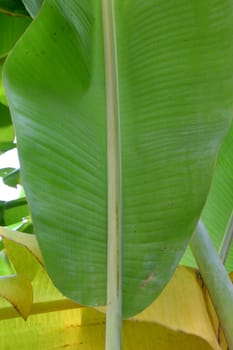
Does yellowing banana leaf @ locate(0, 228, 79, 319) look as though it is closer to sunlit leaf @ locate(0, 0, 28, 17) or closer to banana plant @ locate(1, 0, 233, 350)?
banana plant @ locate(1, 0, 233, 350)

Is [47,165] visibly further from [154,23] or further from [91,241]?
[154,23]

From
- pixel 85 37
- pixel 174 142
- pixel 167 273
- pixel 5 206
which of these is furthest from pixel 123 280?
pixel 5 206

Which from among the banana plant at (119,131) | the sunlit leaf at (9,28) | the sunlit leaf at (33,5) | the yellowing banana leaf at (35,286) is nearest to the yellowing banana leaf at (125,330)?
the yellowing banana leaf at (35,286)

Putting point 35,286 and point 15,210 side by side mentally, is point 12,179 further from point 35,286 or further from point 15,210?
point 35,286

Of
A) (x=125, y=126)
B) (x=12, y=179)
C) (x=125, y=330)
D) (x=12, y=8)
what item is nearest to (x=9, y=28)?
(x=12, y=8)

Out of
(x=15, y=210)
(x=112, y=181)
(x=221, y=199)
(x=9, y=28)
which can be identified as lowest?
(x=15, y=210)

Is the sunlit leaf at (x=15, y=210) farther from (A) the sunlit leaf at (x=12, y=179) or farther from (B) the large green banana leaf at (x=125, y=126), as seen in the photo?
(B) the large green banana leaf at (x=125, y=126)
